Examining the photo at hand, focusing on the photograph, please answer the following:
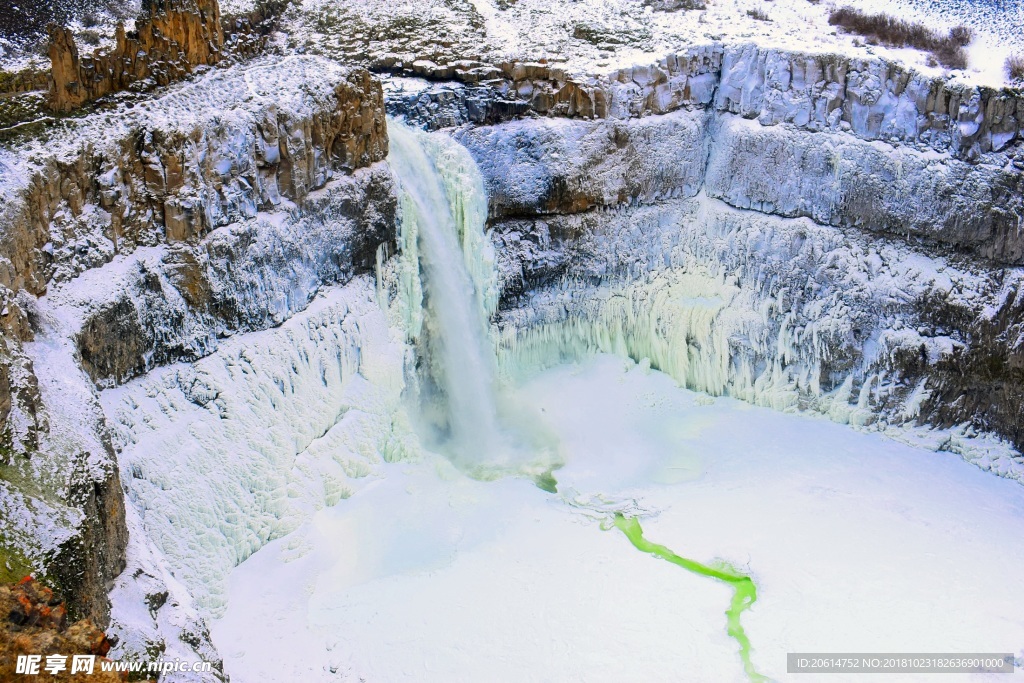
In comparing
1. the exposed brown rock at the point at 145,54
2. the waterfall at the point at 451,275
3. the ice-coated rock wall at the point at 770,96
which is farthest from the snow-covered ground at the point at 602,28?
the exposed brown rock at the point at 145,54

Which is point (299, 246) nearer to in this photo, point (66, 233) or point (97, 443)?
point (66, 233)

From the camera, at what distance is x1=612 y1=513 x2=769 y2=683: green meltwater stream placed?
45.9ft

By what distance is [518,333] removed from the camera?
19781 millimetres

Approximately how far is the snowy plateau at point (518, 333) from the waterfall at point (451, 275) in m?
0.07

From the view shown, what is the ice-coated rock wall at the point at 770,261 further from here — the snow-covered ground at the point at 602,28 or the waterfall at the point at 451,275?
the snow-covered ground at the point at 602,28

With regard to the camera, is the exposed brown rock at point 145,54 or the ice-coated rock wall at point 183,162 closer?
the ice-coated rock wall at point 183,162

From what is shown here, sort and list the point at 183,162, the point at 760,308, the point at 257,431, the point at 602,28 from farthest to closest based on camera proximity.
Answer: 1. the point at 602,28
2. the point at 760,308
3. the point at 257,431
4. the point at 183,162

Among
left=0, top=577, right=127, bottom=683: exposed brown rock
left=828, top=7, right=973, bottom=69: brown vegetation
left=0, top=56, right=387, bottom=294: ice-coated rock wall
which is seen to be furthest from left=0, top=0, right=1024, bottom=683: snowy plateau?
left=0, top=577, right=127, bottom=683: exposed brown rock

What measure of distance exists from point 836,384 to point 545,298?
5.80 metres

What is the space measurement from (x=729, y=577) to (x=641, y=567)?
1.34 metres

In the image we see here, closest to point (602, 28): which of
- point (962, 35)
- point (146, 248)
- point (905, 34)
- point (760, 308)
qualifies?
point (905, 34)

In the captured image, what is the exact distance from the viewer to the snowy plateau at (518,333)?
13.6 metres

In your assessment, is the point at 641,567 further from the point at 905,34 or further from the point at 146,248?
the point at 905,34

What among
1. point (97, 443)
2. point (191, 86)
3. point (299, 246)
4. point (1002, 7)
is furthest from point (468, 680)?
point (1002, 7)
